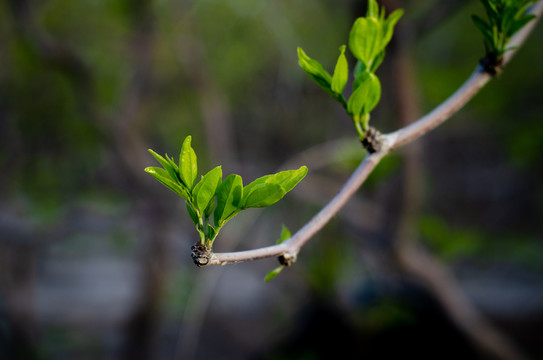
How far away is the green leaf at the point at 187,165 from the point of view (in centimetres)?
31

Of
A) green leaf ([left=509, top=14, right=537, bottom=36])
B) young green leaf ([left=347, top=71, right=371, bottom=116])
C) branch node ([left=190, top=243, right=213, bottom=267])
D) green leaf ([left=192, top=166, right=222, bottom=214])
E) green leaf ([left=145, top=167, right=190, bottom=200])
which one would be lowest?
branch node ([left=190, top=243, right=213, bottom=267])

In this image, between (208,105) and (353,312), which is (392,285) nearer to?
(353,312)

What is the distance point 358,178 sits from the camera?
35 cm

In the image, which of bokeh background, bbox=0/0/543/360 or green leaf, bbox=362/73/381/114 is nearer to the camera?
green leaf, bbox=362/73/381/114

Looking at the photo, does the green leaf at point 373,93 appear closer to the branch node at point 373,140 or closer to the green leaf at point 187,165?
the branch node at point 373,140

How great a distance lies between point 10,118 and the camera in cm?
241

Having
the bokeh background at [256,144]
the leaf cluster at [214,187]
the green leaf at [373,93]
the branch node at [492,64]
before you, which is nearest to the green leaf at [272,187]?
the leaf cluster at [214,187]

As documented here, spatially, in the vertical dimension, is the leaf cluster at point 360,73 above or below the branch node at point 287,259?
above

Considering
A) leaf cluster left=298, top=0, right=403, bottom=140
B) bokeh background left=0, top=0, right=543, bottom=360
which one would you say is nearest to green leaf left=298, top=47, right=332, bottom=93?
leaf cluster left=298, top=0, right=403, bottom=140

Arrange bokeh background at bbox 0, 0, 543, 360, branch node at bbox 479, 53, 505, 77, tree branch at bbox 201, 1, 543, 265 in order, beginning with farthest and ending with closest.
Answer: bokeh background at bbox 0, 0, 543, 360
branch node at bbox 479, 53, 505, 77
tree branch at bbox 201, 1, 543, 265

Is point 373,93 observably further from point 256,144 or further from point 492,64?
point 256,144

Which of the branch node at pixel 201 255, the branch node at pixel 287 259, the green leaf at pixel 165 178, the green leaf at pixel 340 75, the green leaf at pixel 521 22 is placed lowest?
the branch node at pixel 287 259

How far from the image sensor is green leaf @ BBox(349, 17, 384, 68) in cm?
36

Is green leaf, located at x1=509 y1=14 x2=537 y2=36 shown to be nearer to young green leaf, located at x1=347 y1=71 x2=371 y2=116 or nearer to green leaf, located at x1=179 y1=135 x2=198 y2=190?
young green leaf, located at x1=347 y1=71 x2=371 y2=116
